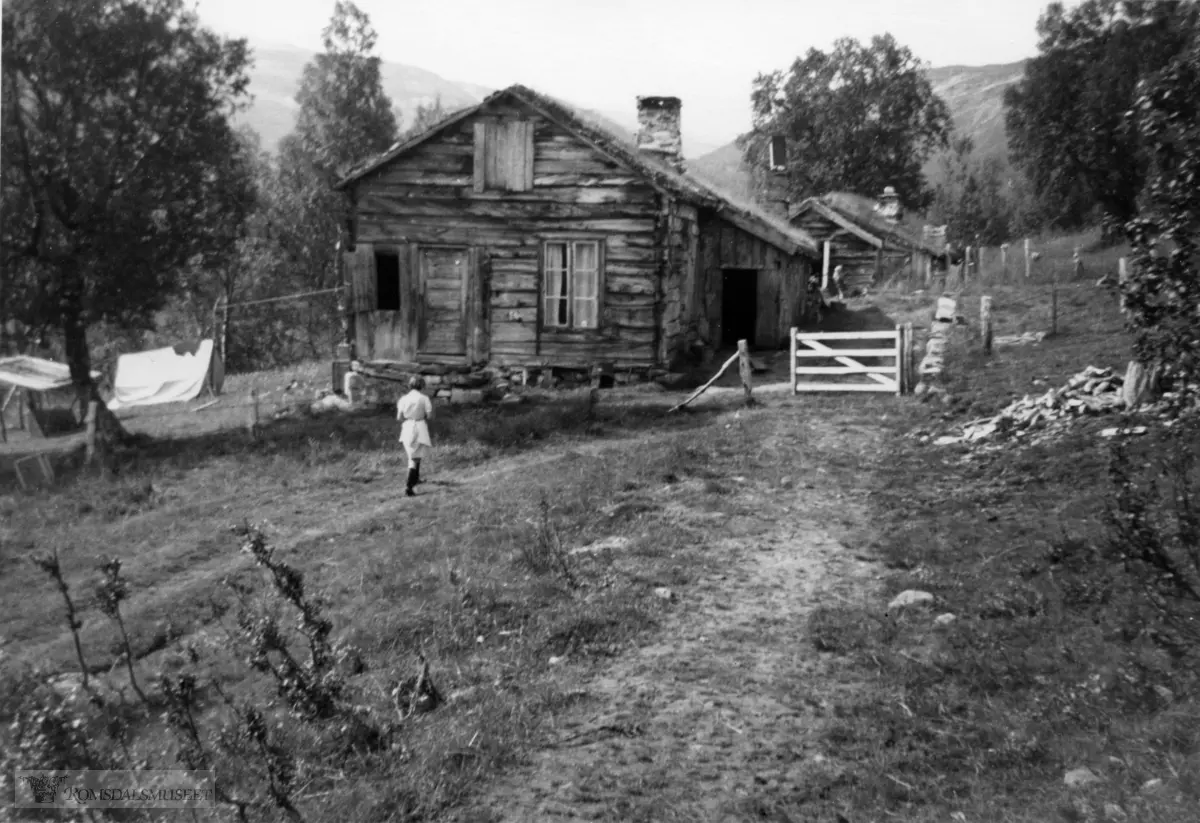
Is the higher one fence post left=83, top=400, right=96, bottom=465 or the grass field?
fence post left=83, top=400, right=96, bottom=465

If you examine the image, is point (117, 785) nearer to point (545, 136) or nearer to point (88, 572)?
point (88, 572)

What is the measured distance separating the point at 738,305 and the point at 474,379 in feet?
38.0

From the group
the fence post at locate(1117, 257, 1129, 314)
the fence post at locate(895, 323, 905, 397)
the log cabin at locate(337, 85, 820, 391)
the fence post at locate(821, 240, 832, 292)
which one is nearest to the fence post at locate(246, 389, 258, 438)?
the log cabin at locate(337, 85, 820, 391)

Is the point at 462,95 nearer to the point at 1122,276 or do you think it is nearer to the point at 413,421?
the point at 413,421

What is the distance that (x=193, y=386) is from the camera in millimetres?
8141

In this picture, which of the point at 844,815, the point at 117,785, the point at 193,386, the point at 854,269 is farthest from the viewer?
the point at 854,269

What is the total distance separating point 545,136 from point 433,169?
73.6 inches

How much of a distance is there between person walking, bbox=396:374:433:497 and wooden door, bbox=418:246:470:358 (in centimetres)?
302

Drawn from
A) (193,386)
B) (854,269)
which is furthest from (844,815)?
(854,269)

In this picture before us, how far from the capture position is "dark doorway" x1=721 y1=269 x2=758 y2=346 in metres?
20.0

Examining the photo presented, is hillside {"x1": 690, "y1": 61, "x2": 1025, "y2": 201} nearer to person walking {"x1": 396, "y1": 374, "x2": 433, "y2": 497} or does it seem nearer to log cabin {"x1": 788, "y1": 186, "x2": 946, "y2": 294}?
log cabin {"x1": 788, "y1": 186, "x2": 946, "y2": 294}

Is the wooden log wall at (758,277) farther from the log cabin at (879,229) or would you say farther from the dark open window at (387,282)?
the log cabin at (879,229)

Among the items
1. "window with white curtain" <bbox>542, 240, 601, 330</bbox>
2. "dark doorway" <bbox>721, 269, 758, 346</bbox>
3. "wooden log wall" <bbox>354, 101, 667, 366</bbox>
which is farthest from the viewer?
"dark doorway" <bbox>721, 269, 758, 346</bbox>

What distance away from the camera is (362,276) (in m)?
11.8
